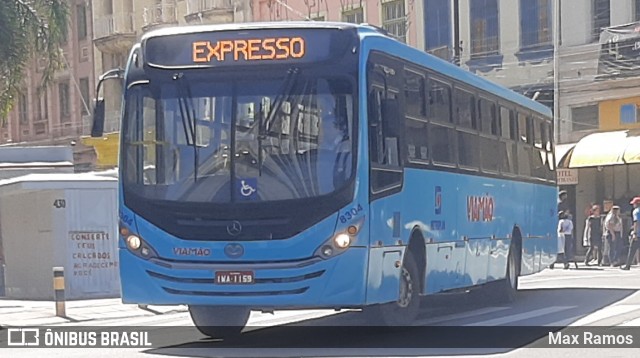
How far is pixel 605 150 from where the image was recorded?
34375 mm

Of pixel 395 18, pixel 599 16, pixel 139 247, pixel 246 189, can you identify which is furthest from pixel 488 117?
pixel 395 18

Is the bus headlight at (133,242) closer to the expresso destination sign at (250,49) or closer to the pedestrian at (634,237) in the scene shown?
the expresso destination sign at (250,49)

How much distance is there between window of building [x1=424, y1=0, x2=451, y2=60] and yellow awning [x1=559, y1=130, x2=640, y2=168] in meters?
5.55

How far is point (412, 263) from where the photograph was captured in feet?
47.5

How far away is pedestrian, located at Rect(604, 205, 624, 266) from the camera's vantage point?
3127 centimetres

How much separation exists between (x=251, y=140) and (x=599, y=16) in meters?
24.4

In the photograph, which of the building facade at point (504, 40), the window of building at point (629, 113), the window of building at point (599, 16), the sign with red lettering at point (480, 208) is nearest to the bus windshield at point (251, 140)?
the sign with red lettering at point (480, 208)

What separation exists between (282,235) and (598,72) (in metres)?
24.5

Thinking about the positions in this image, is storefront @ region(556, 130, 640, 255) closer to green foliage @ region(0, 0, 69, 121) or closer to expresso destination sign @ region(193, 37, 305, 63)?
green foliage @ region(0, 0, 69, 121)

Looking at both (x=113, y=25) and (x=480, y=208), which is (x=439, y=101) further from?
(x=113, y=25)

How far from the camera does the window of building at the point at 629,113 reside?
35125 mm

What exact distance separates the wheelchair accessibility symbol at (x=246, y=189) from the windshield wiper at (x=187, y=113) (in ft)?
1.63

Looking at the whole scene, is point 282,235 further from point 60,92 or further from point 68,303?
point 60,92

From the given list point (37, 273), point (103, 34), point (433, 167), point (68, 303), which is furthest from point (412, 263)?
point (103, 34)
